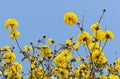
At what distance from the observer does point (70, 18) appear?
5480 mm

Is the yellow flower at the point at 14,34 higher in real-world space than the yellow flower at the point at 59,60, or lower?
higher

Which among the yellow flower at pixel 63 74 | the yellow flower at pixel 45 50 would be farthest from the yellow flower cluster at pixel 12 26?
the yellow flower at pixel 63 74

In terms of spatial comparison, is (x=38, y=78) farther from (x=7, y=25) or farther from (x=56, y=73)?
(x=7, y=25)

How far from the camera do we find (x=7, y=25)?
5898mm

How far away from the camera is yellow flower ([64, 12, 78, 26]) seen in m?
5.43

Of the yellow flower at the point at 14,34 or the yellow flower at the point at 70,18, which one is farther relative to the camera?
the yellow flower at the point at 14,34

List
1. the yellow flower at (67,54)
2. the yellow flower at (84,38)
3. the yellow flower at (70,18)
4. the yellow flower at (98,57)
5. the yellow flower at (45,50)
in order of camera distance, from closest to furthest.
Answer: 1. the yellow flower at (98,57)
2. the yellow flower at (84,38)
3. the yellow flower at (70,18)
4. the yellow flower at (45,50)
5. the yellow flower at (67,54)

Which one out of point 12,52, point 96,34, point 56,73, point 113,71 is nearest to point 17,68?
point 12,52

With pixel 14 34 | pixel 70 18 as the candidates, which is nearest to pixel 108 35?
pixel 70 18

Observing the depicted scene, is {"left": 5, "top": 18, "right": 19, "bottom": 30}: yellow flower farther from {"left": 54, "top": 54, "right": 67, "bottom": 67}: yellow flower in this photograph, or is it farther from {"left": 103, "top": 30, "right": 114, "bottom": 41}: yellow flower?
{"left": 103, "top": 30, "right": 114, "bottom": 41}: yellow flower

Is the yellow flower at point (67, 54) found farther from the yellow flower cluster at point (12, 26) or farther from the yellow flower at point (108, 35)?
the yellow flower at point (108, 35)

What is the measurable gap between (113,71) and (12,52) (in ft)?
5.54

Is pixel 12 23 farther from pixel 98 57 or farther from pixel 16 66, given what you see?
pixel 98 57

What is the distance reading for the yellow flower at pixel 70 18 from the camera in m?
5.43
